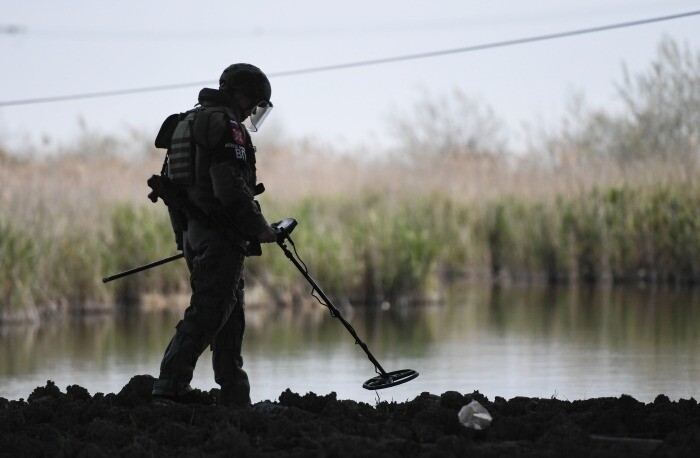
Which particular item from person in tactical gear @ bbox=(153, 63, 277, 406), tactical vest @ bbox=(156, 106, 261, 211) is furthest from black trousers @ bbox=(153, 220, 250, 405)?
tactical vest @ bbox=(156, 106, 261, 211)

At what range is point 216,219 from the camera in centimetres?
655

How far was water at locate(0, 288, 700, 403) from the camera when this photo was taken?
884 cm

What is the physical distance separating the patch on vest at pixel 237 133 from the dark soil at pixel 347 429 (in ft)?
4.09

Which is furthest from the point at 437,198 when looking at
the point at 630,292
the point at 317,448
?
the point at 317,448

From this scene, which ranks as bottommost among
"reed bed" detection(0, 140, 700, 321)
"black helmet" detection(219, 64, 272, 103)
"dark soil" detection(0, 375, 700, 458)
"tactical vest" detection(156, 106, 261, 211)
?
"dark soil" detection(0, 375, 700, 458)

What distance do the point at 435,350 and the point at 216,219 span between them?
4.88 metres

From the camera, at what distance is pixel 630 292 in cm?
1762

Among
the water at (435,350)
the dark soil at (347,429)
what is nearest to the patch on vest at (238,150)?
the dark soil at (347,429)

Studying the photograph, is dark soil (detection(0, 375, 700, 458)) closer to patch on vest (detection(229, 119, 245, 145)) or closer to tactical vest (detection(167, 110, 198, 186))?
tactical vest (detection(167, 110, 198, 186))

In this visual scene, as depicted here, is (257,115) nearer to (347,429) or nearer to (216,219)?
(216,219)

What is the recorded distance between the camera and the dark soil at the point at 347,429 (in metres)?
5.11

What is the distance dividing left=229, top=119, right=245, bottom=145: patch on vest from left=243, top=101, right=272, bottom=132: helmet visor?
0.32 metres

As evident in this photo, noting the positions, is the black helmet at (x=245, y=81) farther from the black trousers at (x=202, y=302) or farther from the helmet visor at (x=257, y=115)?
the black trousers at (x=202, y=302)

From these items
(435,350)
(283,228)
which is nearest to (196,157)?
(283,228)
